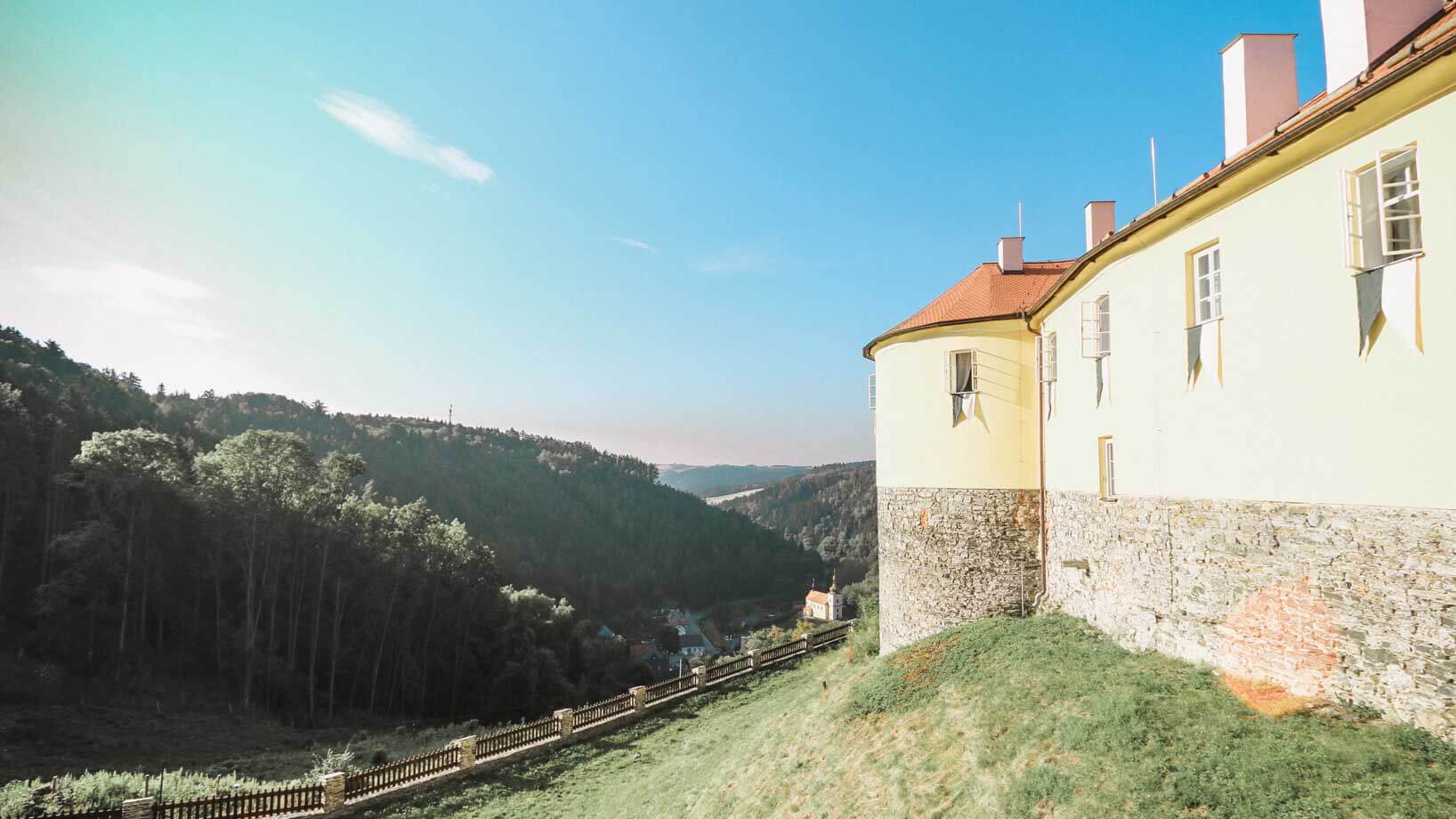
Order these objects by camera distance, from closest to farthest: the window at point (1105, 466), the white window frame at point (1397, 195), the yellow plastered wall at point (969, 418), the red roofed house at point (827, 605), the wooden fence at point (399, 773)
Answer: the white window frame at point (1397, 195) → the window at point (1105, 466) → the yellow plastered wall at point (969, 418) → the wooden fence at point (399, 773) → the red roofed house at point (827, 605)

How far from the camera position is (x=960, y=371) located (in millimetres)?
15117

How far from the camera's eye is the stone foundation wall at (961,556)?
13.8 meters

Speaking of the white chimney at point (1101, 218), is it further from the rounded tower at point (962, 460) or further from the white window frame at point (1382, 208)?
the white window frame at point (1382, 208)

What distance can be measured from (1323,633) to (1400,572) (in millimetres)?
1142

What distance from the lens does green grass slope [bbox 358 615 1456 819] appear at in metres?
5.64

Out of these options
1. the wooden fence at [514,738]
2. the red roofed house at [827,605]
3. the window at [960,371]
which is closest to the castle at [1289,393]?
the window at [960,371]

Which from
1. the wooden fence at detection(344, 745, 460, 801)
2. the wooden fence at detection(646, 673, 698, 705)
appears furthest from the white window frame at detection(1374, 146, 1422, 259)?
the wooden fence at detection(646, 673, 698, 705)

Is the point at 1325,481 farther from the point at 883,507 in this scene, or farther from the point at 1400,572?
the point at 883,507

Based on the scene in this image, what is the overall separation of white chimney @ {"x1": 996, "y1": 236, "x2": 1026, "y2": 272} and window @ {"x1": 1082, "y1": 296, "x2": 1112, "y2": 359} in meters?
5.39

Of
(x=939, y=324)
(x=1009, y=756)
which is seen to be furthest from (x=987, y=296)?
(x=1009, y=756)

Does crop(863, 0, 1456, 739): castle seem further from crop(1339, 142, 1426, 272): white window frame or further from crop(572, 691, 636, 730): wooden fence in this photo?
crop(572, 691, 636, 730): wooden fence

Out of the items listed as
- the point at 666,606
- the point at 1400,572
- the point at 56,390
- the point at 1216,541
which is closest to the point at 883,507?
the point at 1216,541

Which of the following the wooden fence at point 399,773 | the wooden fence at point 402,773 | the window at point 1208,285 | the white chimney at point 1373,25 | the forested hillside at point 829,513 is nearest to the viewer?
the white chimney at point 1373,25

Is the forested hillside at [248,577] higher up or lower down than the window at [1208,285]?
lower down
